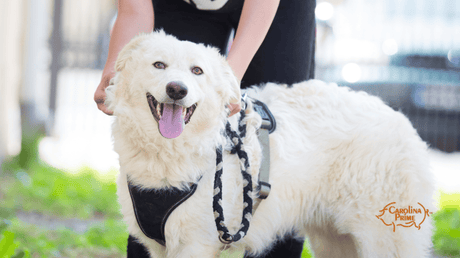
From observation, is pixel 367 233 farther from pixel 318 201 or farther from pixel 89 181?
pixel 89 181

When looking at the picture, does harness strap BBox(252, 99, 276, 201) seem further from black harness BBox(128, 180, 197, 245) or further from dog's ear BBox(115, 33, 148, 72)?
dog's ear BBox(115, 33, 148, 72)

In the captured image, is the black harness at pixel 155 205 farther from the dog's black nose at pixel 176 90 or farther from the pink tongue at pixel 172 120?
the dog's black nose at pixel 176 90

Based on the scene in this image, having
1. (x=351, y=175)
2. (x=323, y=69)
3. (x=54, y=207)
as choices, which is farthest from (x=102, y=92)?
(x=323, y=69)

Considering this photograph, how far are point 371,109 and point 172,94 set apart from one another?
141 cm

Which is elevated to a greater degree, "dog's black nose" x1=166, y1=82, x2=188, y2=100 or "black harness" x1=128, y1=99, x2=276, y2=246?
"dog's black nose" x1=166, y1=82, x2=188, y2=100

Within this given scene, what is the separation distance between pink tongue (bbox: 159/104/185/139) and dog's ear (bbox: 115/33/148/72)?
14.0 inches

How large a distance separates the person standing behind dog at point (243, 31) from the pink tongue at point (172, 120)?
0.36 meters

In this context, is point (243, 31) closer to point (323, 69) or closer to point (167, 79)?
point (167, 79)

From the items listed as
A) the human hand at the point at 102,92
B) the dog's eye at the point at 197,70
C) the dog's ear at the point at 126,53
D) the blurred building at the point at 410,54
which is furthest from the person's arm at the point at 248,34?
the blurred building at the point at 410,54

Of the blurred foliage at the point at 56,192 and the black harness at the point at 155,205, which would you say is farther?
the blurred foliage at the point at 56,192

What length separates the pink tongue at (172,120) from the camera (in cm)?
187

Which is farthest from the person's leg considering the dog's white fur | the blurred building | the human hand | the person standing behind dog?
the blurred building

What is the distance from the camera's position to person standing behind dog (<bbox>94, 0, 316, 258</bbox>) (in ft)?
7.31

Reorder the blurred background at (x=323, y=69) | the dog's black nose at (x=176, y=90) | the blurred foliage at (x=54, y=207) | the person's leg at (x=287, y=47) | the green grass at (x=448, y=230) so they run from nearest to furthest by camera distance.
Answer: the dog's black nose at (x=176, y=90) < the person's leg at (x=287, y=47) < the blurred foliage at (x=54, y=207) < the green grass at (x=448, y=230) < the blurred background at (x=323, y=69)
